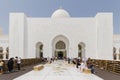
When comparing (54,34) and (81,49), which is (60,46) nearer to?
(81,49)

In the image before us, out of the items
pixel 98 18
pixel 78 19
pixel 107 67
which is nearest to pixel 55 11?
pixel 78 19

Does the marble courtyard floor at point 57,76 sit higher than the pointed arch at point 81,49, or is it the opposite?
the pointed arch at point 81,49

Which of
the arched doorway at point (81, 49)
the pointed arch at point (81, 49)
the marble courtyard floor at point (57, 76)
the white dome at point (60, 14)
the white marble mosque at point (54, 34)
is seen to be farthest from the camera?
the white dome at point (60, 14)

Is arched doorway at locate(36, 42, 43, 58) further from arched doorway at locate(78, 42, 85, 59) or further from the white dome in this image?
arched doorway at locate(78, 42, 85, 59)

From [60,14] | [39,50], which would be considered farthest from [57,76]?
[60,14]

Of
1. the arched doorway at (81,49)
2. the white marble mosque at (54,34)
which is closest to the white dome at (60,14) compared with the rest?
the white marble mosque at (54,34)

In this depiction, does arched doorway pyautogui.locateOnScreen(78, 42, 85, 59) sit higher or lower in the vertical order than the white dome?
lower

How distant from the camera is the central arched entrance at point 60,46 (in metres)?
55.3

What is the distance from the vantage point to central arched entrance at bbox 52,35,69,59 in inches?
2178

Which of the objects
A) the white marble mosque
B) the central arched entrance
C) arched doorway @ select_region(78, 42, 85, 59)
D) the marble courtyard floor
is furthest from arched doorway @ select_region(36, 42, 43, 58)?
the marble courtyard floor

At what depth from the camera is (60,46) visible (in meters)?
59.0

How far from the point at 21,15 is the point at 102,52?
17677 millimetres

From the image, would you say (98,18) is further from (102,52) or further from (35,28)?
(35,28)

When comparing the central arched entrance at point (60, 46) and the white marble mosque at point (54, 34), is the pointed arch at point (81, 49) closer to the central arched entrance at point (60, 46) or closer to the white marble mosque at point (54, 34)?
the white marble mosque at point (54, 34)
